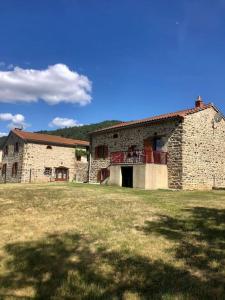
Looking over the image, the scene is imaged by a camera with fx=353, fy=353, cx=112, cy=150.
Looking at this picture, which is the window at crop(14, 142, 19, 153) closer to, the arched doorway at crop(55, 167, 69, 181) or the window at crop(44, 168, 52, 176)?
the window at crop(44, 168, 52, 176)

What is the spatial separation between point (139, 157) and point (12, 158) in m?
19.4

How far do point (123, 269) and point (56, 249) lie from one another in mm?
2037

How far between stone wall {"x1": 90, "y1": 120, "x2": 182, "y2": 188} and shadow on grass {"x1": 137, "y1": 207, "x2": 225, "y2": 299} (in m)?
11.0

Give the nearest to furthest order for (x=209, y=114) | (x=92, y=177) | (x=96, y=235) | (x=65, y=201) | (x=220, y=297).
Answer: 1. (x=220, y=297)
2. (x=96, y=235)
3. (x=65, y=201)
4. (x=209, y=114)
5. (x=92, y=177)

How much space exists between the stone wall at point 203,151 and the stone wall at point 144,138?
446 millimetres

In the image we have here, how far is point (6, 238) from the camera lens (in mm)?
9312

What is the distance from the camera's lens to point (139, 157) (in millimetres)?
24125

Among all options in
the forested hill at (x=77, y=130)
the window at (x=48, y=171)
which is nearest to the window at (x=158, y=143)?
the window at (x=48, y=171)

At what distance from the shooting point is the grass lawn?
6090 mm

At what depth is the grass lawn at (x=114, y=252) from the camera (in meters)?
6.09

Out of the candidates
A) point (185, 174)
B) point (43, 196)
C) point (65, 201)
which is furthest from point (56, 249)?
point (185, 174)

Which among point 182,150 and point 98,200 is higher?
point 182,150

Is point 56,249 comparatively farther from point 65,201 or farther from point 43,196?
point 43,196

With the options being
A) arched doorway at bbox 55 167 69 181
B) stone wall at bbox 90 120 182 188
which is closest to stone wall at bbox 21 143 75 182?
arched doorway at bbox 55 167 69 181
